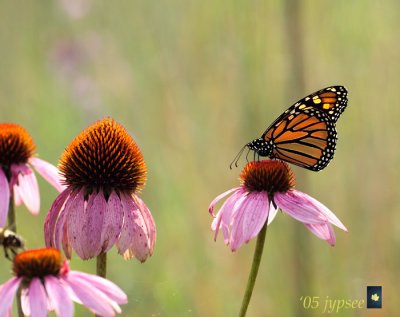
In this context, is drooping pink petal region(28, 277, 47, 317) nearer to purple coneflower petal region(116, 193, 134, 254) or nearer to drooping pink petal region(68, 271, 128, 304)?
drooping pink petal region(68, 271, 128, 304)

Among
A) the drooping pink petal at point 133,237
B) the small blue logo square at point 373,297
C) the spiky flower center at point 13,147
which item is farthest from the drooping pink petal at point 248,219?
the small blue logo square at point 373,297

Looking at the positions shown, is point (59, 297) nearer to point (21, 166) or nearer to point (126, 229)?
point (126, 229)

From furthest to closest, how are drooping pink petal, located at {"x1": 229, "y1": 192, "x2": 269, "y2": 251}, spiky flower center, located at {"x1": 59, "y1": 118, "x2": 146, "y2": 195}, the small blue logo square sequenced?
the small blue logo square < spiky flower center, located at {"x1": 59, "y1": 118, "x2": 146, "y2": 195} < drooping pink petal, located at {"x1": 229, "y1": 192, "x2": 269, "y2": 251}

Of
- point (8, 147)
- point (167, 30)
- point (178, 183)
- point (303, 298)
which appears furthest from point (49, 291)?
point (167, 30)

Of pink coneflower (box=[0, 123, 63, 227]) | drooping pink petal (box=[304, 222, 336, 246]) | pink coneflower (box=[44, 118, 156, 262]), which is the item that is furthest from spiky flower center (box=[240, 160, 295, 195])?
pink coneflower (box=[0, 123, 63, 227])

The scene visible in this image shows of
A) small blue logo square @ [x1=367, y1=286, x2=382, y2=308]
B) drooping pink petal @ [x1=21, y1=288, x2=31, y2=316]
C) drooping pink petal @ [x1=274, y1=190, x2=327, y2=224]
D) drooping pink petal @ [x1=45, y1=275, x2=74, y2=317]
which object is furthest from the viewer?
small blue logo square @ [x1=367, y1=286, x2=382, y2=308]

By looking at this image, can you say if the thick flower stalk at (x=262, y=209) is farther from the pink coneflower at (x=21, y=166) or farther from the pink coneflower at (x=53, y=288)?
the pink coneflower at (x=21, y=166)
